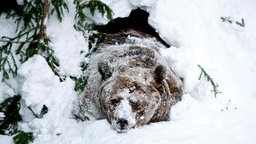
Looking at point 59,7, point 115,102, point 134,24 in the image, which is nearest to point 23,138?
point 115,102

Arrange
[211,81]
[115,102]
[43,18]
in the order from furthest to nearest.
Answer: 1. [211,81]
2. [43,18]
3. [115,102]

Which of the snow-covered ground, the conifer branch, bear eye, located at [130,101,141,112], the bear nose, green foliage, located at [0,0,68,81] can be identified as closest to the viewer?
the bear nose

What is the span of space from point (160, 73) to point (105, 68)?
0.92 metres

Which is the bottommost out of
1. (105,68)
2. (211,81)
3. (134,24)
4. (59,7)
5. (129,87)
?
(211,81)

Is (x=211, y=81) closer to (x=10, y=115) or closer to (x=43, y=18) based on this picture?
(x=43, y=18)

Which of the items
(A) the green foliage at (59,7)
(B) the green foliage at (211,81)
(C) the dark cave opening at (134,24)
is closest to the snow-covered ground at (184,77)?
(B) the green foliage at (211,81)

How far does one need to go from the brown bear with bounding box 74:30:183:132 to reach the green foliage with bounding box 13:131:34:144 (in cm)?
105

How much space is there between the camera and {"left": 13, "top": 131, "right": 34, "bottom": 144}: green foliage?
5.49 m

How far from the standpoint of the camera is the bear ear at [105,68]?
6355mm

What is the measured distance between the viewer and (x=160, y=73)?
629 centimetres

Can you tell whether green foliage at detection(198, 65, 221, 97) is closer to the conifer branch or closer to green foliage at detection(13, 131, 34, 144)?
the conifer branch

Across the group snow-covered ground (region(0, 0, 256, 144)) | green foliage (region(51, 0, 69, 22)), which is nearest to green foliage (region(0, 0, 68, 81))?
green foliage (region(51, 0, 69, 22))

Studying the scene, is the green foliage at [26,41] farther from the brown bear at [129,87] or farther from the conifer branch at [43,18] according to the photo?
the brown bear at [129,87]

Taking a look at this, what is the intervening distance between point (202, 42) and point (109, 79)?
2516 millimetres
